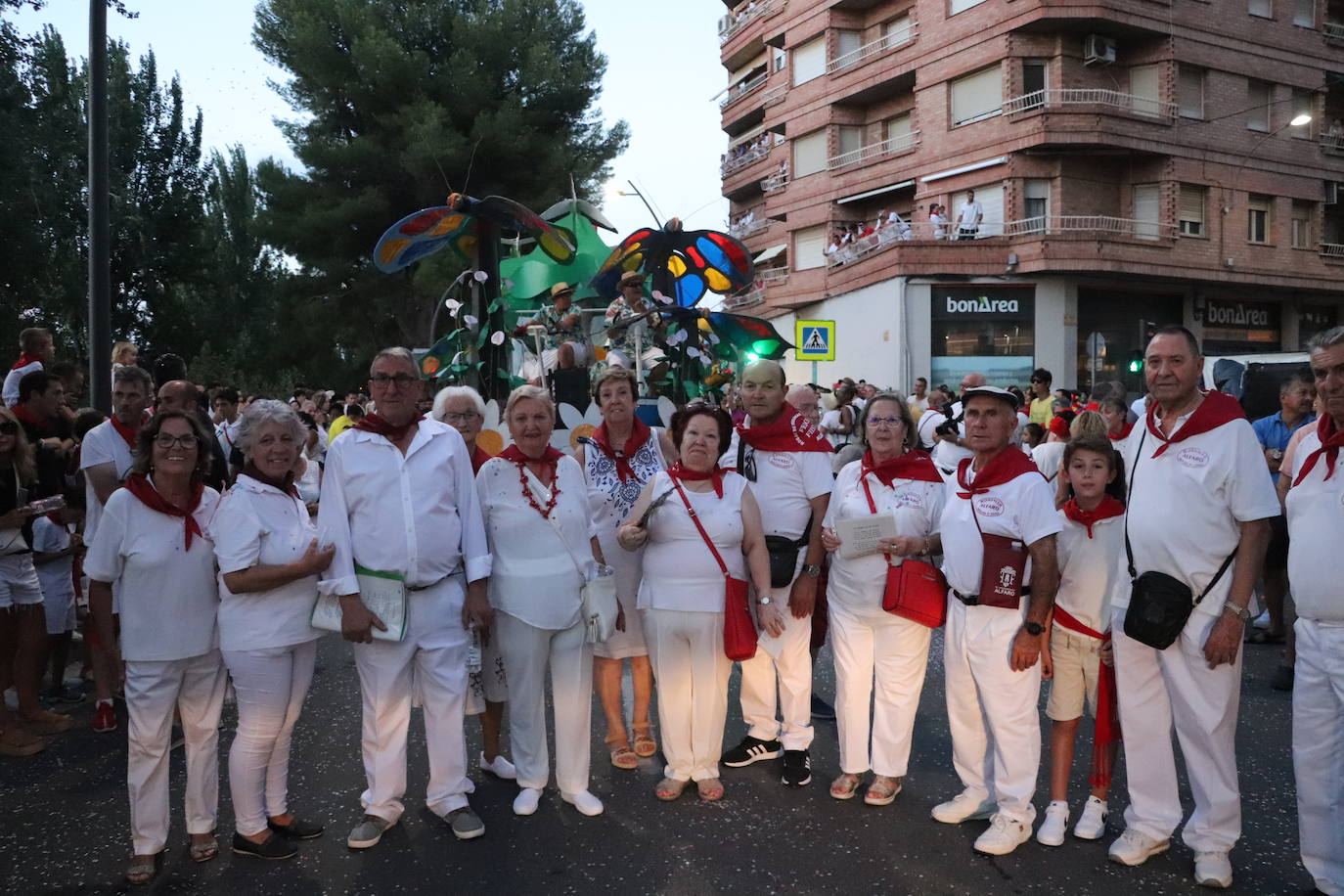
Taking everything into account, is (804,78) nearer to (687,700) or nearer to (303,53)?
(303,53)

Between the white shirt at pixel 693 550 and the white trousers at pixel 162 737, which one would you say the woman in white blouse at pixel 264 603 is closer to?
the white trousers at pixel 162 737

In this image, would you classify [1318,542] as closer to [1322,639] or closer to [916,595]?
[1322,639]

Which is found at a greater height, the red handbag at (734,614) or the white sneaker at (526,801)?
the red handbag at (734,614)

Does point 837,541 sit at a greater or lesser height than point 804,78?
lesser

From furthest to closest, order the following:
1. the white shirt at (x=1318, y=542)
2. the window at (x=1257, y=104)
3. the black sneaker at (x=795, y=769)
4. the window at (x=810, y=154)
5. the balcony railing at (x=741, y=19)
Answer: the balcony railing at (x=741, y=19), the window at (x=810, y=154), the window at (x=1257, y=104), the black sneaker at (x=795, y=769), the white shirt at (x=1318, y=542)

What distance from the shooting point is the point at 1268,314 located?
28781mm

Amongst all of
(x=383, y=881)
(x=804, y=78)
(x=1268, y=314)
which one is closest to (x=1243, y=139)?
(x=1268, y=314)

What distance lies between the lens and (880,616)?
14.2 feet

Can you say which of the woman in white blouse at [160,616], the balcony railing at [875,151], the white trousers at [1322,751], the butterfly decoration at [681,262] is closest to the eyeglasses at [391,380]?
the woman in white blouse at [160,616]

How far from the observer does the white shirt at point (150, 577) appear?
147 inches

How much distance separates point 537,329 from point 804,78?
85.4 feet

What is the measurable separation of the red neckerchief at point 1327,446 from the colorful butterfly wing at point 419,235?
5.72 meters

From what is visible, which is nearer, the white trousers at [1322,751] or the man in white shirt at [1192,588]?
the white trousers at [1322,751]

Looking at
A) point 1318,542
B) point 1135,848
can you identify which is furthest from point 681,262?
point 1135,848
